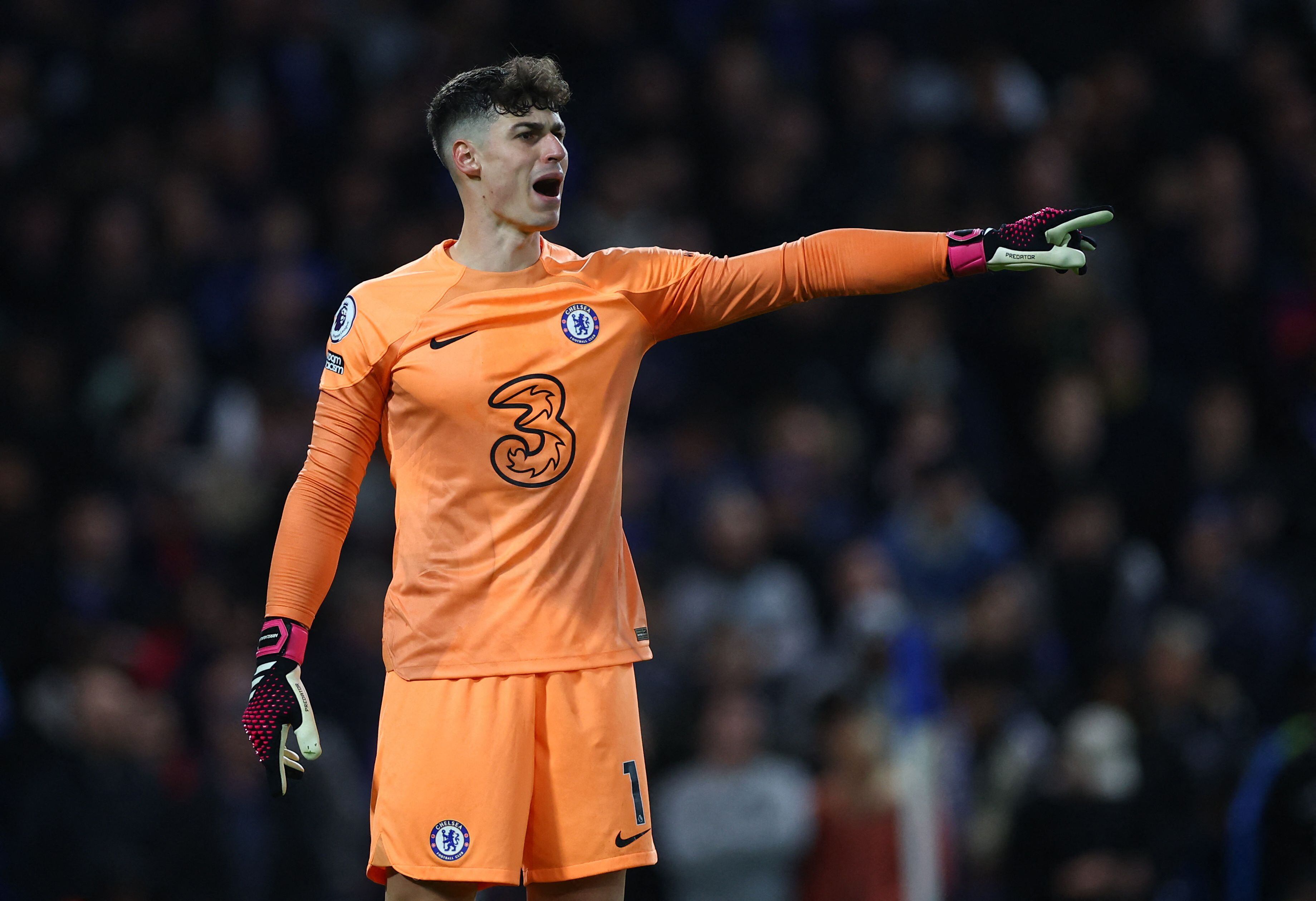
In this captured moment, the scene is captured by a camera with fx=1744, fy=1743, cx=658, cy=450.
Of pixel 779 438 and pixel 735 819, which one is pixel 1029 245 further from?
pixel 779 438

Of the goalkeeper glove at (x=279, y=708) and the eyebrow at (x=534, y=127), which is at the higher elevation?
the eyebrow at (x=534, y=127)

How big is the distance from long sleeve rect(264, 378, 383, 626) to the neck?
1.22 ft

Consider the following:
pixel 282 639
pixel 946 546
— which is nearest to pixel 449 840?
pixel 282 639

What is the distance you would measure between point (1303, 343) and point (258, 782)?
18.3ft

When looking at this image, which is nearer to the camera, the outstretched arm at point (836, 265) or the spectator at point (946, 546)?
the outstretched arm at point (836, 265)

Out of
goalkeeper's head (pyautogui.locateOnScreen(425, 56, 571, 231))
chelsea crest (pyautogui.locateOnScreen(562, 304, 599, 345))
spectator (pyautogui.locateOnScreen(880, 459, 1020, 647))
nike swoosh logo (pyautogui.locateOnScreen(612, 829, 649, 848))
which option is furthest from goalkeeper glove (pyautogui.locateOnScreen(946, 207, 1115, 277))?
spectator (pyautogui.locateOnScreen(880, 459, 1020, 647))

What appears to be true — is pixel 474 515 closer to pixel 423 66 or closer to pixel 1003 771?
pixel 1003 771

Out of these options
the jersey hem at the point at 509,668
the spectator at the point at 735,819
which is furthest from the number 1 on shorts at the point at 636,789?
the spectator at the point at 735,819

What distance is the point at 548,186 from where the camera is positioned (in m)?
4.04

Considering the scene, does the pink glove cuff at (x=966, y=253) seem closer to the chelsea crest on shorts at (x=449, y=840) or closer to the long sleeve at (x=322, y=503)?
the long sleeve at (x=322, y=503)

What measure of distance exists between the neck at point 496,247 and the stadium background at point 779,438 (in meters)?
3.65

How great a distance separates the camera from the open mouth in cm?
402

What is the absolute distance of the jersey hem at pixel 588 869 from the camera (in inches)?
152

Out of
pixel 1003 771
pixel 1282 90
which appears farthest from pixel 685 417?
pixel 1282 90
